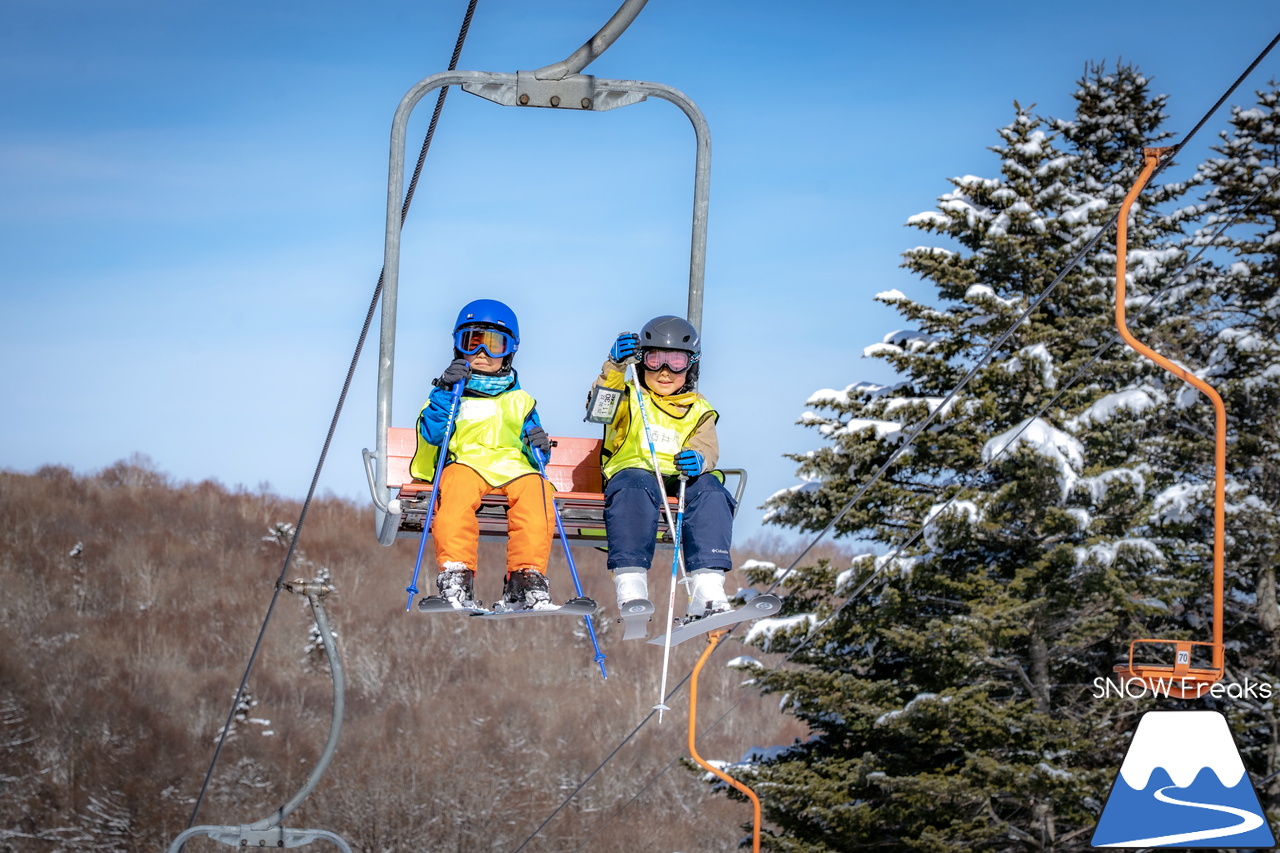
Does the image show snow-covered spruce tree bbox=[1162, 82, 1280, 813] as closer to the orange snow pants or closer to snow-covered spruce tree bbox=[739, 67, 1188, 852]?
snow-covered spruce tree bbox=[739, 67, 1188, 852]

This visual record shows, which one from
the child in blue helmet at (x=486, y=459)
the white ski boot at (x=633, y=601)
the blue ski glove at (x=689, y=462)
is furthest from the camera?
the blue ski glove at (x=689, y=462)

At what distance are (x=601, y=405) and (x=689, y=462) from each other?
46cm

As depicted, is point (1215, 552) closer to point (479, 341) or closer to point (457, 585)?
point (457, 585)

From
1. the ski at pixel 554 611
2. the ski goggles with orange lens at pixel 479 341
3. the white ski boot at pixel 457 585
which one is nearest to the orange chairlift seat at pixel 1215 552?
the ski at pixel 554 611

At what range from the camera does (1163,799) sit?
566cm

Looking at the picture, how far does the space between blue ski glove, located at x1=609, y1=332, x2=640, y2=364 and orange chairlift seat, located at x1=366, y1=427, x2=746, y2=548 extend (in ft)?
2.13

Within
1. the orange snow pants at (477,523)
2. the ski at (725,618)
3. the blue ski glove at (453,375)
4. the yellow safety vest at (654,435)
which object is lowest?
the ski at (725,618)

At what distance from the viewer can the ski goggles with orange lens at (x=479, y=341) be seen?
6527 mm

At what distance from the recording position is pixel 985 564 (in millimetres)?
17797

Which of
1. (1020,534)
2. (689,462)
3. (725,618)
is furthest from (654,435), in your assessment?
(1020,534)

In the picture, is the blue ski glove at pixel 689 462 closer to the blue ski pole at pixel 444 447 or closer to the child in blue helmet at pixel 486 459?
the child in blue helmet at pixel 486 459

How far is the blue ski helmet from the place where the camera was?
6.48 metres

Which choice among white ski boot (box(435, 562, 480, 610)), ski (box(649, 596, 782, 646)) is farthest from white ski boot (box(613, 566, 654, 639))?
white ski boot (box(435, 562, 480, 610))

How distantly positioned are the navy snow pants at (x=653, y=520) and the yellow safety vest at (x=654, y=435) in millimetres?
65
